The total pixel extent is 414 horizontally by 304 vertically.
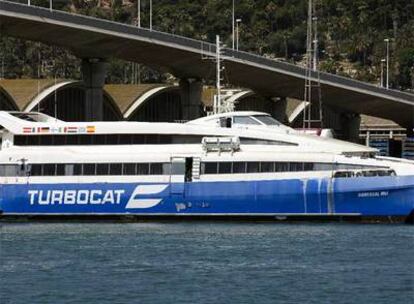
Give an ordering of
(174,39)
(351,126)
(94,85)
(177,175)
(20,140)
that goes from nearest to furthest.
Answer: (177,175)
(20,140)
(174,39)
(94,85)
(351,126)

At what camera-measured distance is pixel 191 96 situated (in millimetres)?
126250

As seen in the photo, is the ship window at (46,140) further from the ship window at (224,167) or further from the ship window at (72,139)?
the ship window at (224,167)

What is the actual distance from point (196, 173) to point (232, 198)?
225 centimetres

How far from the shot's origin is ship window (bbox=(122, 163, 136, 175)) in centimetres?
7564

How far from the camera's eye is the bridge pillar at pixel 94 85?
116688 millimetres

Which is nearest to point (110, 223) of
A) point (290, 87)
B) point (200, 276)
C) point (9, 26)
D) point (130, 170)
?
point (130, 170)

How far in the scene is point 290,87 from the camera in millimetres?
130250

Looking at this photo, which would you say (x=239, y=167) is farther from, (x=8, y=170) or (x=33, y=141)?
(x=8, y=170)

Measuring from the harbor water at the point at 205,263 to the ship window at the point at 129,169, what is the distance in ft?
8.44

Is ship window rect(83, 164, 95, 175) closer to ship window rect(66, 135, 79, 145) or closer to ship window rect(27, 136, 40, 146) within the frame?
ship window rect(66, 135, 79, 145)

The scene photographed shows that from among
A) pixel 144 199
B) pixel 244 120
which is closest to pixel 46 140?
pixel 144 199

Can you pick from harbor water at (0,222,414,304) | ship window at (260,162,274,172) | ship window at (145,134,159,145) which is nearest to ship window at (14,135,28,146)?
harbor water at (0,222,414,304)

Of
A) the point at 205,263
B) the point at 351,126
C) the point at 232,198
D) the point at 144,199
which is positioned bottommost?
the point at 205,263

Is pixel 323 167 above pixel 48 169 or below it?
above
